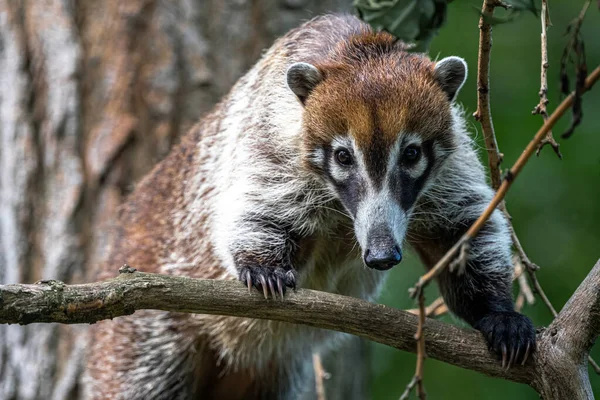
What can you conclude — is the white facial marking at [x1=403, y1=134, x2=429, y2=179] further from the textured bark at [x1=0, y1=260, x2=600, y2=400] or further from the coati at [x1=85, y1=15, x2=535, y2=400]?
the textured bark at [x1=0, y1=260, x2=600, y2=400]

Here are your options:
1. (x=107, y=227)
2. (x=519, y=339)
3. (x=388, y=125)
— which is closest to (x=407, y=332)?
(x=519, y=339)

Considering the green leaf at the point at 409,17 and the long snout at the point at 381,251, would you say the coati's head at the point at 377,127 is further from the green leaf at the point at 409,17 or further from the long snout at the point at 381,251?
the green leaf at the point at 409,17

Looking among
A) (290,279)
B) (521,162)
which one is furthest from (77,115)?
(521,162)

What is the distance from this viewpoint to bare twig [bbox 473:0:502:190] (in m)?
3.85

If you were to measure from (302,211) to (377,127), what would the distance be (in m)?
0.94

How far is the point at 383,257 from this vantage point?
432 centimetres

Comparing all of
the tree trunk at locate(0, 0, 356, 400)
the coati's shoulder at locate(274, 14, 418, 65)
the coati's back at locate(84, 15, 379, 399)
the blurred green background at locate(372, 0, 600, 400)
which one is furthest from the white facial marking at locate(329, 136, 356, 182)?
the blurred green background at locate(372, 0, 600, 400)

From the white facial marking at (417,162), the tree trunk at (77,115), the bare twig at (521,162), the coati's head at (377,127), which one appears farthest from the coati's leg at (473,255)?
the tree trunk at (77,115)

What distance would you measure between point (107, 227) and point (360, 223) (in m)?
3.13

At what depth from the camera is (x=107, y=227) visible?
698 centimetres

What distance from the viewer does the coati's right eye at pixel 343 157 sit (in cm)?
483

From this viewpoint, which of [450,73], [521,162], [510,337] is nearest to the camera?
[521,162]

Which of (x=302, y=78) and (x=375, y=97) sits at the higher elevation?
(x=302, y=78)

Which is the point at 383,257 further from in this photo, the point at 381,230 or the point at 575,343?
the point at 575,343
